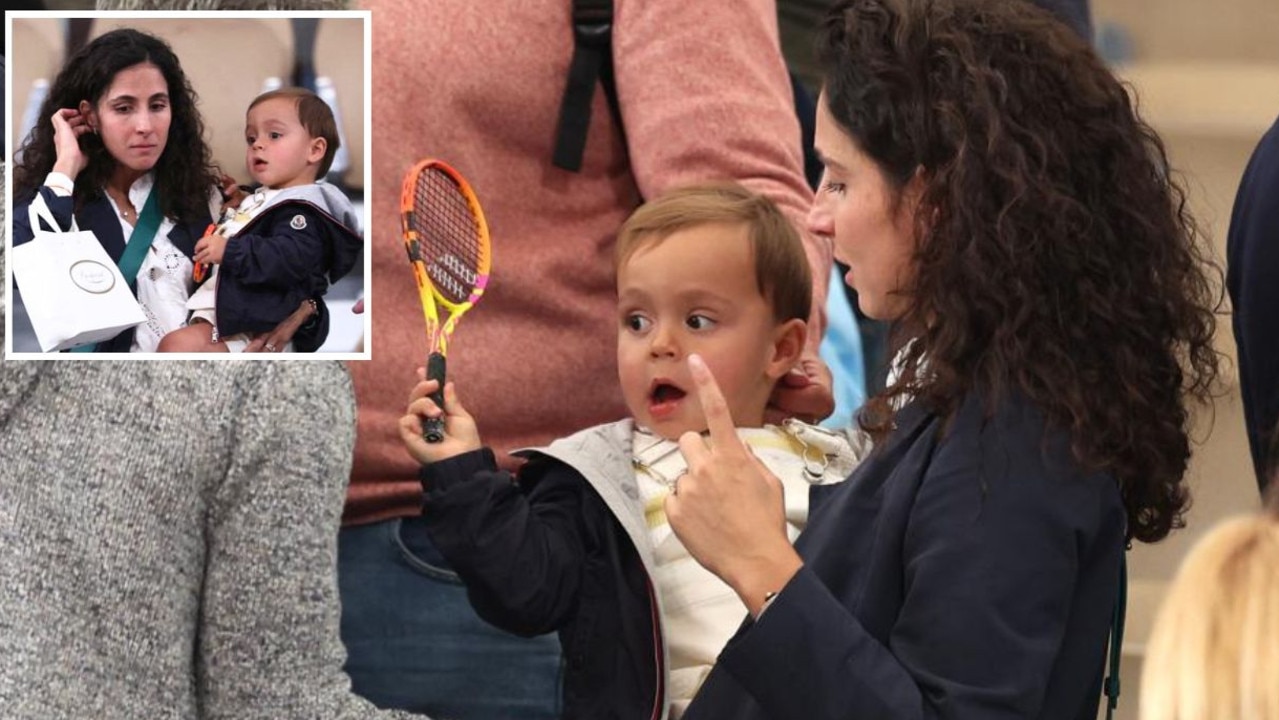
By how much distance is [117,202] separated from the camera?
2.10 meters

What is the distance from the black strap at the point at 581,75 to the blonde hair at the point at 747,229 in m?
0.12

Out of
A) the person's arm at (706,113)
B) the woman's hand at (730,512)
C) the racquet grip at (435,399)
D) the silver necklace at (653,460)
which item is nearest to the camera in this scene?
the woman's hand at (730,512)

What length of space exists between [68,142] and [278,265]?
21 cm

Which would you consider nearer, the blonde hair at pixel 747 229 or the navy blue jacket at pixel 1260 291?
the navy blue jacket at pixel 1260 291

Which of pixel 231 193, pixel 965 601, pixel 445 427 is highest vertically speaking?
pixel 231 193

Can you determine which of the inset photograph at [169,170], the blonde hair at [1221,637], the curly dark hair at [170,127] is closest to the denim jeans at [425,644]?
the inset photograph at [169,170]

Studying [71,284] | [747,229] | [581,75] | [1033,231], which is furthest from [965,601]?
[581,75]

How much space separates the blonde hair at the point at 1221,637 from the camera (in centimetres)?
167

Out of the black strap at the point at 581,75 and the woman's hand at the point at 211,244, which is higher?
the woman's hand at the point at 211,244

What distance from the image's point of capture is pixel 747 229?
2682mm

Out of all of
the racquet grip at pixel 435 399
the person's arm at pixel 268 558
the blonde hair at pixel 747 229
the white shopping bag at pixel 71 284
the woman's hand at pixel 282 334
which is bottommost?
the person's arm at pixel 268 558

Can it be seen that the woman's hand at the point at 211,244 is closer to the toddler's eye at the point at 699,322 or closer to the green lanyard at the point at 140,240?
the green lanyard at the point at 140,240

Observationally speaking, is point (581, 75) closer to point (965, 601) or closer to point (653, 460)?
point (653, 460)

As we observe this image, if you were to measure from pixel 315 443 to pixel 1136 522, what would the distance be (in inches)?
32.0
